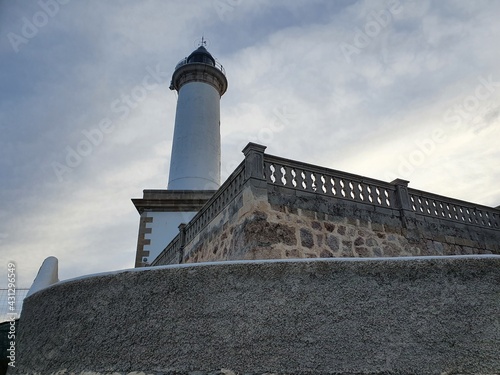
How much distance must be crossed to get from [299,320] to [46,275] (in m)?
2.88

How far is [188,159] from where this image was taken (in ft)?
51.4

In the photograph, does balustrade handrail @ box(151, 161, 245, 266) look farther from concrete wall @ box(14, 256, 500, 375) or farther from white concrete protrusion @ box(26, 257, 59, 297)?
concrete wall @ box(14, 256, 500, 375)

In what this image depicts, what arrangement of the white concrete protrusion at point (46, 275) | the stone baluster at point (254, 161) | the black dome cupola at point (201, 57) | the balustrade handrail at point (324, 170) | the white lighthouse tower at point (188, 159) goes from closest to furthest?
1. the white concrete protrusion at point (46, 275)
2. the stone baluster at point (254, 161)
3. the balustrade handrail at point (324, 170)
4. the white lighthouse tower at point (188, 159)
5. the black dome cupola at point (201, 57)

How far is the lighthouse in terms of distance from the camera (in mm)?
15359

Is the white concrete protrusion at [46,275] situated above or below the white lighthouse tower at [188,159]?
below

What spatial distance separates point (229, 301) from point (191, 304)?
251 mm

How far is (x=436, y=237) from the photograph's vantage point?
731cm

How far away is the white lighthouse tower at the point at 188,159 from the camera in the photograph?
519 inches

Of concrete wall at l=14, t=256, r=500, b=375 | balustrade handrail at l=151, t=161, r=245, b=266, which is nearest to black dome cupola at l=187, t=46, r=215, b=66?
balustrade handrail at l=151, t=161, r=245, b=266

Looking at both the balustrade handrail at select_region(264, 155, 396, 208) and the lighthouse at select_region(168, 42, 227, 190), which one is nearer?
the balustrade handrail at select_region(264, 155, 396, 208)

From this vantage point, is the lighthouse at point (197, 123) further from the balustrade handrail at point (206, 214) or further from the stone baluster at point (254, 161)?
the stone baluster at point (254, 161)

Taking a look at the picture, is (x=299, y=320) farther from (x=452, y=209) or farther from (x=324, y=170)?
(x=452, y=209)

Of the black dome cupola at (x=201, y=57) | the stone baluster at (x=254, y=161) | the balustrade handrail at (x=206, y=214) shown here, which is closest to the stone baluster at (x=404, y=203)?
the stone baluster at (x=254, y=161)

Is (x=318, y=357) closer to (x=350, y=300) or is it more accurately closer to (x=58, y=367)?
(x=350, y=300)
